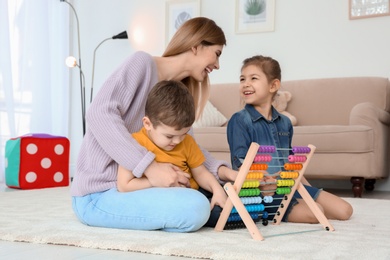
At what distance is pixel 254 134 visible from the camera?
237cm

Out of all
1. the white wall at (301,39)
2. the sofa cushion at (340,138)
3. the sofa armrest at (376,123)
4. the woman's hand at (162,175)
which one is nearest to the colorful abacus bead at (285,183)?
the woman's hand at (162,175)

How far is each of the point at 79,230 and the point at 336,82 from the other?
3295 millimetres

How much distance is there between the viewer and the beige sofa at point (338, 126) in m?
3.85

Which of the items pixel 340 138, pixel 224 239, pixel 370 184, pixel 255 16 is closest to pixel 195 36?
pixel 224 239

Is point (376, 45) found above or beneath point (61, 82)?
above

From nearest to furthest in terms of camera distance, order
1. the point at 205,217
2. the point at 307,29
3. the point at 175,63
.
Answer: the point at 205,217 → the point at 175,63 → the point at 307,29

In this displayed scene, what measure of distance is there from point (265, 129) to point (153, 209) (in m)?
0.76

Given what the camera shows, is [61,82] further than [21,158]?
Yes

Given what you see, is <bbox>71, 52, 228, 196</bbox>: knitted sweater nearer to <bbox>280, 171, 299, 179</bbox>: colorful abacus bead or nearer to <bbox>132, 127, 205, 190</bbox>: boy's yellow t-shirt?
<bbox>132, 127, 205, 190</bbox>: boy's yellow t-shirt

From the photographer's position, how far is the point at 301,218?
2240 millimetres

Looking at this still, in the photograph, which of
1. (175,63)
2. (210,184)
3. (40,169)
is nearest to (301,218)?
(210,184)

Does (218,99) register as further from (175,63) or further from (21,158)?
(175,63)

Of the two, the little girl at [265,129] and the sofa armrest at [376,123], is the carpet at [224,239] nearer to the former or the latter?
the little girl at [265,129]

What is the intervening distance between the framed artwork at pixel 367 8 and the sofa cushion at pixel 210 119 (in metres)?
1.49
